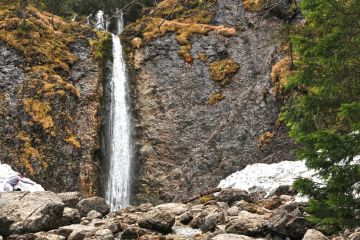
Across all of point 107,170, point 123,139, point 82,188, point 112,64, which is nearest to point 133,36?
point 112,64

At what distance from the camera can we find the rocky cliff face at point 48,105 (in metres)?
21.0

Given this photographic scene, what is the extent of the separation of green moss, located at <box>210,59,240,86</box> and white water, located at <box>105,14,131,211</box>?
18.2 ft

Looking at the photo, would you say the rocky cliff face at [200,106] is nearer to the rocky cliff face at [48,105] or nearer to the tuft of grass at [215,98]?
the tuft of grass at [215,98]

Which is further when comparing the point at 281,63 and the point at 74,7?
the point at 74,7

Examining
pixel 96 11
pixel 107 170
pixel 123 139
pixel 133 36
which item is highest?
pixel 96 11


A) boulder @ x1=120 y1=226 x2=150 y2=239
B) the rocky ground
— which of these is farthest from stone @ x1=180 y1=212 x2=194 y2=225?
boulder @ x1=120 y1=226 x2=150 y2=239

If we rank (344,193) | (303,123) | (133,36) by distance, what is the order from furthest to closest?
(133,36), (303,123), (344,193)

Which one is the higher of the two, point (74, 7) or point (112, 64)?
point (74, 7)

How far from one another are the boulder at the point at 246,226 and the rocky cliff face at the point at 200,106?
33.5ft

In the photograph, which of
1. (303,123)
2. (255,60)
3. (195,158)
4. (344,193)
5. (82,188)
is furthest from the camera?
(255,60)

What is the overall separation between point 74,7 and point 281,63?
24.8m

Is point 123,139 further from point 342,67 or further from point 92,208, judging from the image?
point 342,67

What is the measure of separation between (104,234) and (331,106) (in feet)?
19.4

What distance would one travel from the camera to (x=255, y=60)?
26438 mm
